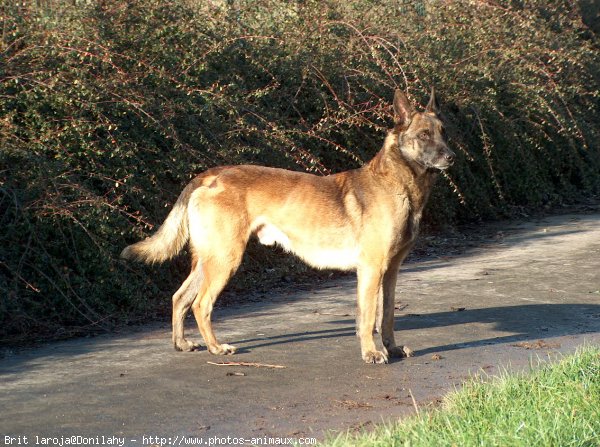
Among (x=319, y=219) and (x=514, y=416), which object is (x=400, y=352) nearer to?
(x=319, y=219)

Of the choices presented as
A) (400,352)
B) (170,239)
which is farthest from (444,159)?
(170,239)

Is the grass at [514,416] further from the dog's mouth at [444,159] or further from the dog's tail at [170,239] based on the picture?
the dog's tail at [170,239]

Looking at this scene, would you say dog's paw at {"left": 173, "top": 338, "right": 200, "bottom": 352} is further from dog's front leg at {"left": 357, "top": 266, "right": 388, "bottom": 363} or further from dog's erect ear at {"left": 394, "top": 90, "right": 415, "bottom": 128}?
dog's erect ear at {"left": 394, "top": 90, "right": 415, "bottom": 128}

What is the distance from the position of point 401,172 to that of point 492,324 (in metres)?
1.59

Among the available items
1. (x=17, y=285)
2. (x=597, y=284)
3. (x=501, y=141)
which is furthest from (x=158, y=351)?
(x=501, y=141)

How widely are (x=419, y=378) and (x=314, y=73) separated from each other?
5.08 m

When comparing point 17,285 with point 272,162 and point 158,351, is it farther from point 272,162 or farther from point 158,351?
point 272,162

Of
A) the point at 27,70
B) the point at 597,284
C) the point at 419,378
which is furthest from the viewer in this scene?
the point at 597,284

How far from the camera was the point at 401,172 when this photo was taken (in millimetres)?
6785

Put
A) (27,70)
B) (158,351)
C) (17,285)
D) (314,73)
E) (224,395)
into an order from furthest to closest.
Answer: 1. (314,73)
2. (27,70)
3. (17,285)
4. (158,351)
5. (224,395)

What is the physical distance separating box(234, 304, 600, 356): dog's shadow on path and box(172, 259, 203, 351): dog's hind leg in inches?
16.7

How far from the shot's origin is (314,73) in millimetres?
10289

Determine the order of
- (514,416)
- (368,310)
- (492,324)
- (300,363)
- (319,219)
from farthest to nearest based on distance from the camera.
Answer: (492,324)
(319,219)
(368,310)
(300,363)
(514,416)

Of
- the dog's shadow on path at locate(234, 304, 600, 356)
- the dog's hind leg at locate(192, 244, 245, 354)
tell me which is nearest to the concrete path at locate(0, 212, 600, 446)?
the dog's shadow on path at locate(234, 304, 600, 356)
